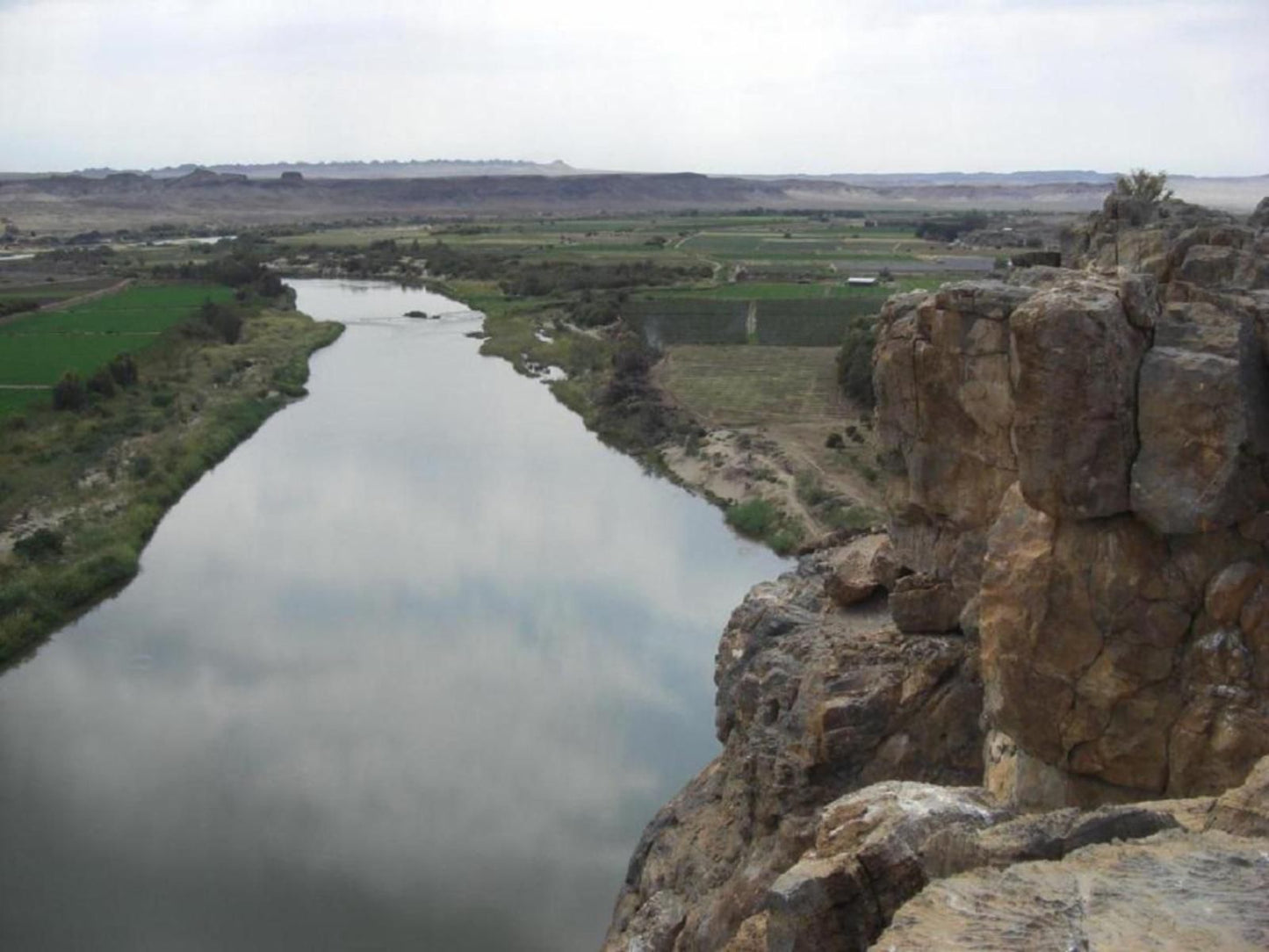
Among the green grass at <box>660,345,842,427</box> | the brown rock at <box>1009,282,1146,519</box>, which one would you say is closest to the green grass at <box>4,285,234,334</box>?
the green grass at <box>660,345,842,427</box>

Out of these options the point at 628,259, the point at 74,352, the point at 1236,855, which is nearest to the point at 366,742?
the point at 1236,855

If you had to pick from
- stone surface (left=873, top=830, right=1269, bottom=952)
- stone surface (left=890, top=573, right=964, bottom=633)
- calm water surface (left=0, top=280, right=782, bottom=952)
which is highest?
stone surface (left=873, top=830, right=1269, bottom=952)

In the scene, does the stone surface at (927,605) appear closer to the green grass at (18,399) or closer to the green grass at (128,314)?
the green grass at (18,399)

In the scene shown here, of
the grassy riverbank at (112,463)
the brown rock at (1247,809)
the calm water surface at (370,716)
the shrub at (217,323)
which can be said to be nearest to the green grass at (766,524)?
the calm water surface at (370,716)

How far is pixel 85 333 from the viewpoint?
42938mm

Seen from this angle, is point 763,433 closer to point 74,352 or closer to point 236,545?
point 236,545

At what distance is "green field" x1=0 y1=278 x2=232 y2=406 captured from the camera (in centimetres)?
3509

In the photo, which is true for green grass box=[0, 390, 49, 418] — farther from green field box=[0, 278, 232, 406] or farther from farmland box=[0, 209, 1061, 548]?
farmland box=[0, 209, 1061, 548]

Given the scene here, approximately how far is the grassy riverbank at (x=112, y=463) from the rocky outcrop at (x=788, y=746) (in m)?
12.7

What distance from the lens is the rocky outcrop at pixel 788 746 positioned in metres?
7.99

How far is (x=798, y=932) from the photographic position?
5051 millimetres

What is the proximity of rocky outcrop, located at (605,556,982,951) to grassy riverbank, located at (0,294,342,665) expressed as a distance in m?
12.7

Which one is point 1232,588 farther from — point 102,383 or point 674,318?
point 674,318

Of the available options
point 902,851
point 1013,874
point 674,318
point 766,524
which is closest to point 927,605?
point 902,851
